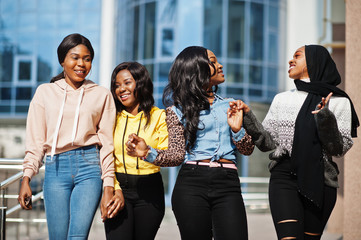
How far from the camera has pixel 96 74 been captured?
76.1ft

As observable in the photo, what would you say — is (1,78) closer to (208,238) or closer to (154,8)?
(154,8)

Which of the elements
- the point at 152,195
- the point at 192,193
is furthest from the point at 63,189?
the point at 192,193

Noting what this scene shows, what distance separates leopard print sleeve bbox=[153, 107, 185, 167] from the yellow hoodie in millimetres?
151

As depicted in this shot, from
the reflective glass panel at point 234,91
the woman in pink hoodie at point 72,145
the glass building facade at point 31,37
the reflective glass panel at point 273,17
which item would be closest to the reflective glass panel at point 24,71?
the glass building facade at point 31,37

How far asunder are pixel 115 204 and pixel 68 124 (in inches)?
Result: 27.1

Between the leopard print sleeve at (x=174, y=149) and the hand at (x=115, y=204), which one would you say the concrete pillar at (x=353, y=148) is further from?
the hand at (x=115, y=204)

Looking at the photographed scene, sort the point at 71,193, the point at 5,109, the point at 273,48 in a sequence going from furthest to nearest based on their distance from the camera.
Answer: the point at 5,109
the point at 273,48
the point at 71,193

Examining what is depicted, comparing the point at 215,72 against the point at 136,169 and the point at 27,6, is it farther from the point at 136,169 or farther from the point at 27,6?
the point at 27,6

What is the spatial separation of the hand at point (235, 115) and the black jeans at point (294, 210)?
627mm

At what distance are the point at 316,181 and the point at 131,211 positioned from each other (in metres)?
1.44

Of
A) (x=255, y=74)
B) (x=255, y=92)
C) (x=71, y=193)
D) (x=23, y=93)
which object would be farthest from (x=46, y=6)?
(x=71, y=193)

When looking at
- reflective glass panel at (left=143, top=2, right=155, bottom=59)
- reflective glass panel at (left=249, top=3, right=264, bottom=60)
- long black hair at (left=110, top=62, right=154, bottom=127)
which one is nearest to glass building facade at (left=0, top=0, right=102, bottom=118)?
reflective glass panel at (left=143, top=2, right=155, bottom=59)

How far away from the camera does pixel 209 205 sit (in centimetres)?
348

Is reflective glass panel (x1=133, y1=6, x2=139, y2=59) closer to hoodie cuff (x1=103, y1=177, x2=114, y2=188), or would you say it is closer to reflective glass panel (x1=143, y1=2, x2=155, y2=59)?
reflective glass panel (x1=143, y1=2, x2=155, y2=59)
